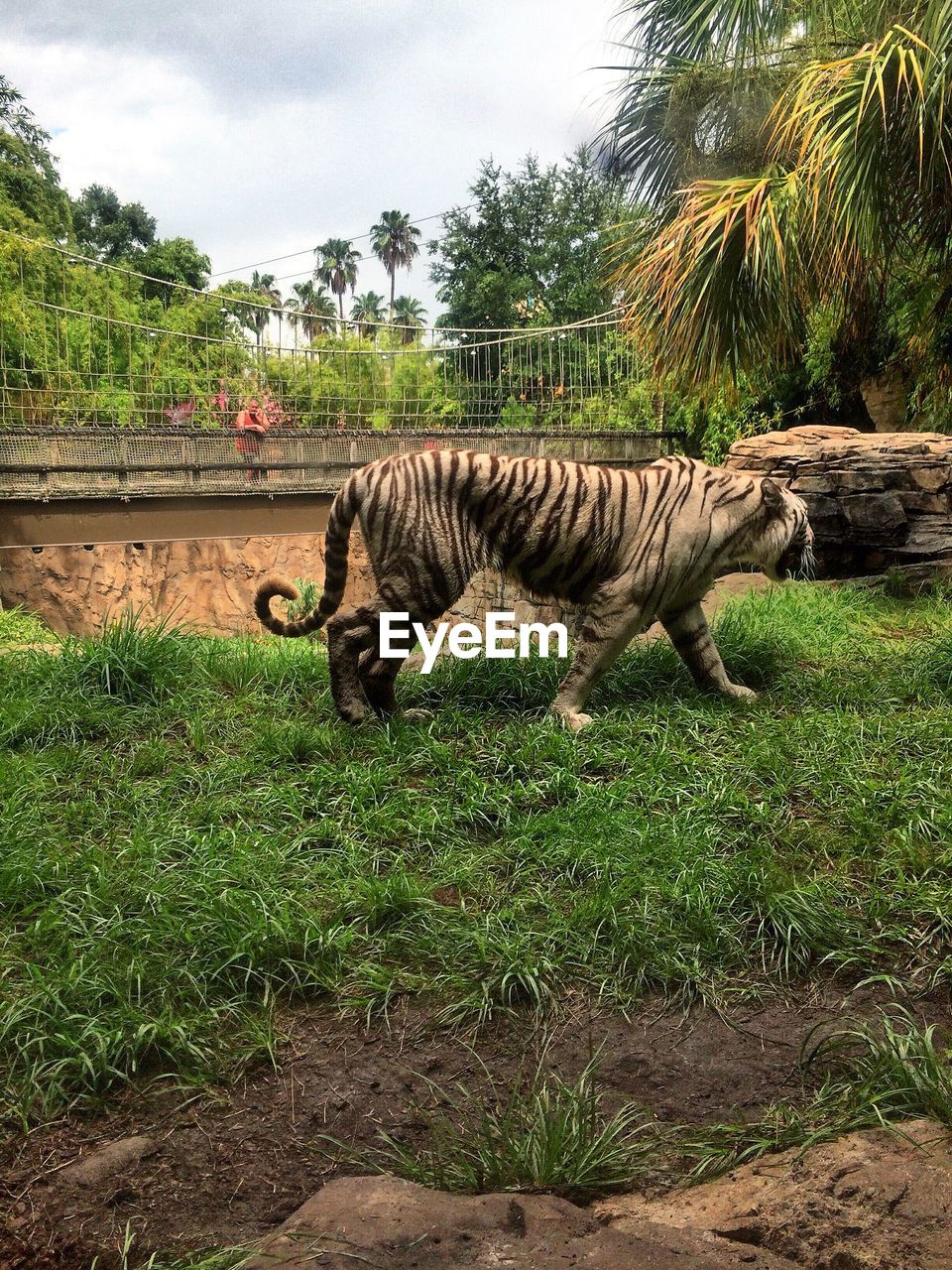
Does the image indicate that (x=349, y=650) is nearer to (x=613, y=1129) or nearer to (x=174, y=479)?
(x=613, y=1129)

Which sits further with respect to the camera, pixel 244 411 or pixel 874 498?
pixel 244 411

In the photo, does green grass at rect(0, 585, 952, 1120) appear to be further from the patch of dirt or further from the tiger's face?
the tiger's face

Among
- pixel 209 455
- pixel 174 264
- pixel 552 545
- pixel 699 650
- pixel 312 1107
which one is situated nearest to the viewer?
pixel 312 1107

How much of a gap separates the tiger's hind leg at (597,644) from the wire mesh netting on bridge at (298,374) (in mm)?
6393

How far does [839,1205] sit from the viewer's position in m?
1.82

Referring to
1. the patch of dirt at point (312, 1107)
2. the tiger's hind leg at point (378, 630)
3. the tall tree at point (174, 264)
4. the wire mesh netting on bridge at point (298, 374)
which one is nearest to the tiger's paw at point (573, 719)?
the tiger's hind leg at point (378, 630)

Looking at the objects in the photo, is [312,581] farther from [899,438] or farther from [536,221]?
[536,221]

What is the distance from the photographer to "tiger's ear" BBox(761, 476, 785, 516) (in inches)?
180

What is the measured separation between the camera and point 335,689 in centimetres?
432

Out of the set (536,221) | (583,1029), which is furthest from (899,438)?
(536,221)

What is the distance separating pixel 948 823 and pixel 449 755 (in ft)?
5.94

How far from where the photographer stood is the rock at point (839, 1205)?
1.70m

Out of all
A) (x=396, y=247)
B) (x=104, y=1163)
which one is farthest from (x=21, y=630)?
(x=396, y=247)

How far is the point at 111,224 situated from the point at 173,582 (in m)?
19.4
